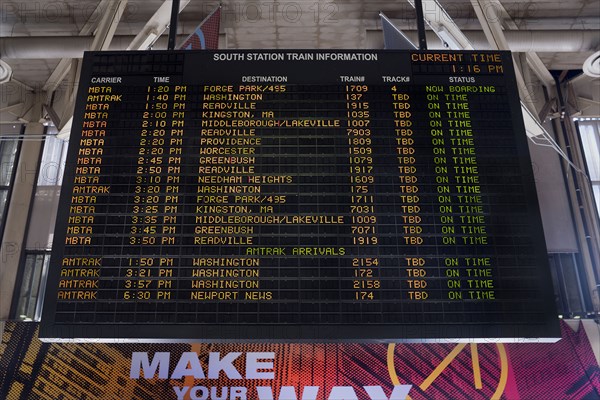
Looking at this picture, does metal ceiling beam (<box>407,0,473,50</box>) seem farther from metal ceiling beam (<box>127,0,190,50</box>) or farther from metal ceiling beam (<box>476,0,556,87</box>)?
metal ceiling beam (<box>127,0,190,50</box>)

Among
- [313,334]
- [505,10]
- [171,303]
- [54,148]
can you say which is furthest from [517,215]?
[54,148]

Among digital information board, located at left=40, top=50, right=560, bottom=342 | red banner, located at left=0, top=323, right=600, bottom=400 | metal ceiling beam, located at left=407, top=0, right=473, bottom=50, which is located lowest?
red banner, located at left=0, top=323, right=600, bottom=400

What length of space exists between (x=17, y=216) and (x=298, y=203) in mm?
8189

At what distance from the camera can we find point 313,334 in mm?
4062

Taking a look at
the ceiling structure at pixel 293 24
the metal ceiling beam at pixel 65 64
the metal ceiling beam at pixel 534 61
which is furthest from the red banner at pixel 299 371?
the metal ceiling beam at pixel 65 64

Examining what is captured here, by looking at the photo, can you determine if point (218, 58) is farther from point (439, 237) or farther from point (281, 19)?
point (281, 19)

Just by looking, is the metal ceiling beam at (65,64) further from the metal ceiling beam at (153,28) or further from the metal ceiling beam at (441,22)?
the metal ceiling beam at (441,22)

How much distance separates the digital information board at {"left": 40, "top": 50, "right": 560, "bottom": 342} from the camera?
4125mm

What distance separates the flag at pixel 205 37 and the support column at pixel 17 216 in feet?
20.8

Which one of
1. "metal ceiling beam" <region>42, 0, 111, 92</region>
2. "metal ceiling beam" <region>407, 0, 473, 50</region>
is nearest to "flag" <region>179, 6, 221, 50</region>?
"metal ceiling beam" <region>407, 0, 473, 50</region>

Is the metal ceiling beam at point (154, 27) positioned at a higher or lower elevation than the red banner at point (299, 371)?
higher

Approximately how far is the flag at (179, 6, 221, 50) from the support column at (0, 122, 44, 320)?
20.8 feet

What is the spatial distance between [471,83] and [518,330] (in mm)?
2296

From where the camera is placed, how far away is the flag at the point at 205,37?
605 cm
